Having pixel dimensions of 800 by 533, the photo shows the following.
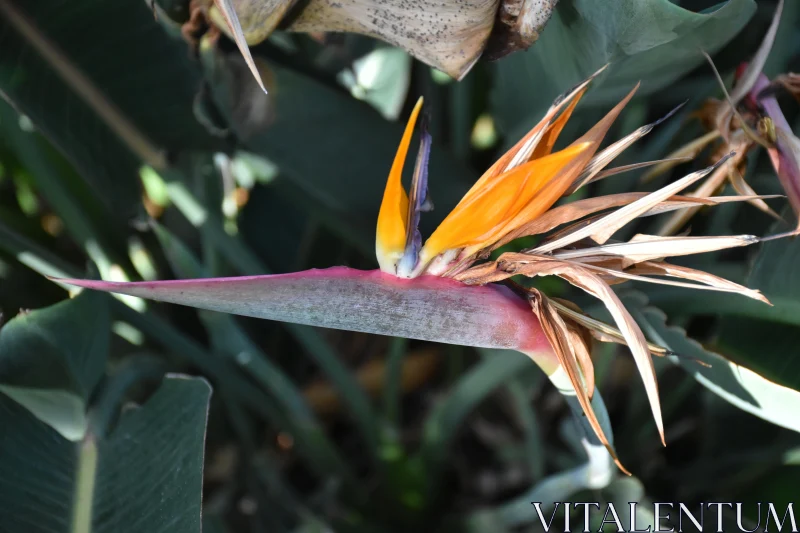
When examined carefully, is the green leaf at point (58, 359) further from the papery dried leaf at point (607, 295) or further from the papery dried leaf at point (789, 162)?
the papery dried leaf at point (789, 162)

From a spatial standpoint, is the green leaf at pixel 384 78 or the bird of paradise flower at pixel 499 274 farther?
the green leaf at pixel 384 78

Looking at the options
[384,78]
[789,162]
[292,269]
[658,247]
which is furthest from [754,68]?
[292,269]

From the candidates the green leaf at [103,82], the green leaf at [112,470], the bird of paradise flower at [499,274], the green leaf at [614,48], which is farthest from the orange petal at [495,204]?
the green leaf at [103,82]

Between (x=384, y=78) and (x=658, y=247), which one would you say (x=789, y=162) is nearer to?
(x=658, y=247)

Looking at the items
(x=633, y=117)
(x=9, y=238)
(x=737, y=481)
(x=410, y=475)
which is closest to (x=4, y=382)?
(x=9, y=238)

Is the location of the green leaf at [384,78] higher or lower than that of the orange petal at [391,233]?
lower

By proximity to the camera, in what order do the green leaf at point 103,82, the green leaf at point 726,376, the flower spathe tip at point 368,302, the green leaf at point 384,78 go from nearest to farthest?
1. the flower spathe tip at point 368,302
2. the green leaf at point 726,376
3. the green leaf at point 103,82
4. the green leaf at point 384,78

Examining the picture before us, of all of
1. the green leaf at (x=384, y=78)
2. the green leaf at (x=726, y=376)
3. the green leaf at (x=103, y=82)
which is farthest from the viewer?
the green leaf at (x=384, y=78)
